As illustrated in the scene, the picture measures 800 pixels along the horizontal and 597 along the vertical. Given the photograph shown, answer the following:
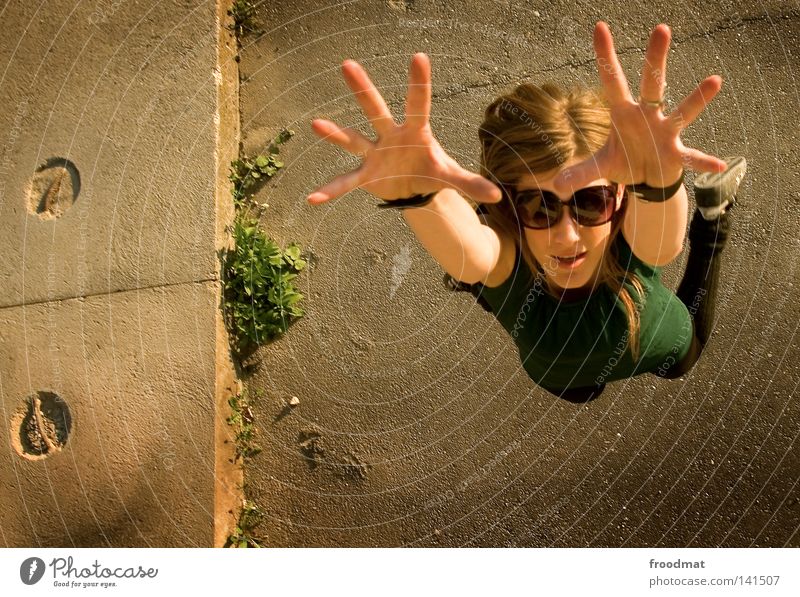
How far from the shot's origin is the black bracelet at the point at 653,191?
30.1 inches

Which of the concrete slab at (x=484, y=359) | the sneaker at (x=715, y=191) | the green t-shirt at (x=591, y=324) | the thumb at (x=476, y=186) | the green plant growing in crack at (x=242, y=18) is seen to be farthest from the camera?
the green plant growing in crack at (x=242, y=18)

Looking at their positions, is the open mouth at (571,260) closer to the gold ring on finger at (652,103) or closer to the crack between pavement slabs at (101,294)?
the gold ring on finger at (652,103)

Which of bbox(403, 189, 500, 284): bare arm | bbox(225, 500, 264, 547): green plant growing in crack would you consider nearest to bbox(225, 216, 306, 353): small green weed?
bbox(225, 500, 264, 547): green plant growing in crack

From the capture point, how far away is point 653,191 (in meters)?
0.77

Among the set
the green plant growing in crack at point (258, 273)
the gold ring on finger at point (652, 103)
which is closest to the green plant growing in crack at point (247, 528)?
the green plant growing in crack at point (258, 273)

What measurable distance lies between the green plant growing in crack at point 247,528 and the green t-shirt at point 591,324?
0.53 m

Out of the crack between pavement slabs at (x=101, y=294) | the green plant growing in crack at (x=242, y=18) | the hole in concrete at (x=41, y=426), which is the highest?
the green plant growing in crack at (x=242, y=18)

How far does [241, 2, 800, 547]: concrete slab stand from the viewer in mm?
1174

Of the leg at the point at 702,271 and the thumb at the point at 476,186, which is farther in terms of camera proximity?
the leg at the point at 702,271

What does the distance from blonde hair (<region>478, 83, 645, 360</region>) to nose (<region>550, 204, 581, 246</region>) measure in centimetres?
4

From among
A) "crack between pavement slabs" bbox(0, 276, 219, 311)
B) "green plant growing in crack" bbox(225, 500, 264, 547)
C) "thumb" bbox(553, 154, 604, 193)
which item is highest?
"thumb" bbox(553, 154, 604, 193)

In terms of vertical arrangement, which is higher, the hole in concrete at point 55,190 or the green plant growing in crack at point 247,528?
the hole in concrete at point 55,190

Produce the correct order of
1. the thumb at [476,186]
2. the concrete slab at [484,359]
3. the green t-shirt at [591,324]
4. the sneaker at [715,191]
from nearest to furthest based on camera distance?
the thumb at [476,186] < the green t-shirt at [591,324] < the sneaker at [715,191] < the concrete slab at [484,359]

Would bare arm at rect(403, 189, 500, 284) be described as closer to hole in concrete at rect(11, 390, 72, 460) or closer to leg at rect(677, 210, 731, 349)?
leg at rect(677, 210, 731, 349)
